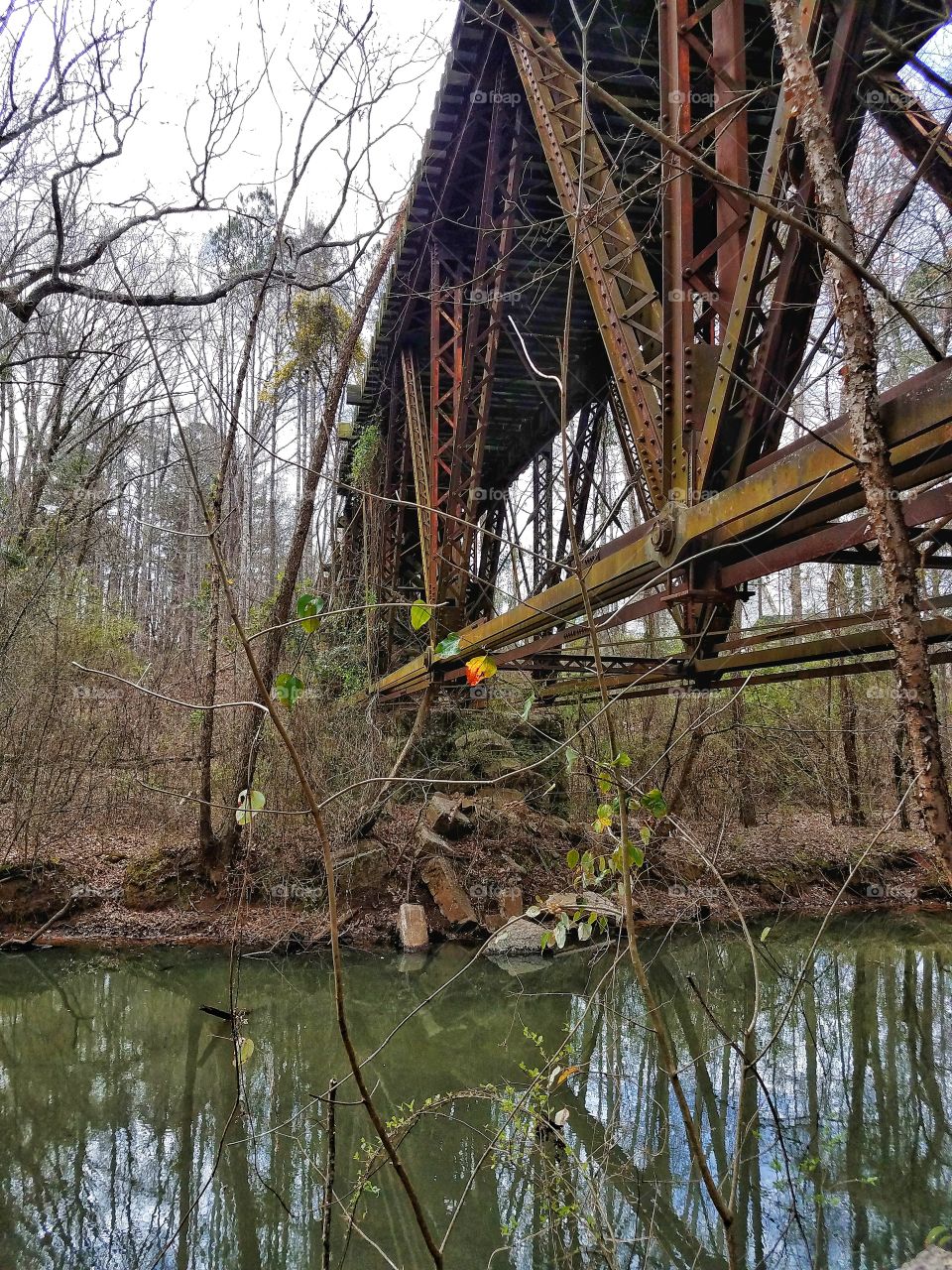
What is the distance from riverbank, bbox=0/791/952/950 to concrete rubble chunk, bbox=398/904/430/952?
19cm

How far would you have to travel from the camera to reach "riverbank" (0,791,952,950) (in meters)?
9.65

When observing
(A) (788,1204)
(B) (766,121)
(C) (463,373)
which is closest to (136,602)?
(C) (463,373)

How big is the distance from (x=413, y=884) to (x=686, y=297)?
27.8 feet

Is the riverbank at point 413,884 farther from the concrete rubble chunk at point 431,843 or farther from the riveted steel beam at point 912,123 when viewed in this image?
the riveted steel beam at point 912,123

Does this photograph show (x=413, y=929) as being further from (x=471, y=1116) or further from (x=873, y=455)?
(x=873, y=455)

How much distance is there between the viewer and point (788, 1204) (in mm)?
4395

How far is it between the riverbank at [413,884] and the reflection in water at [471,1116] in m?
0.77

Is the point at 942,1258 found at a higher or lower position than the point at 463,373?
lower

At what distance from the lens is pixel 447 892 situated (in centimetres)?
1014

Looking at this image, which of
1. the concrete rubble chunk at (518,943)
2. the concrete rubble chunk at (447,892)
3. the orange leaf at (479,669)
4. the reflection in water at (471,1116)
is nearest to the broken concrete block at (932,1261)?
the reflection in water at (471,1116)

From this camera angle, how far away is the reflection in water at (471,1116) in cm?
417

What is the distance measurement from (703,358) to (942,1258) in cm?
337

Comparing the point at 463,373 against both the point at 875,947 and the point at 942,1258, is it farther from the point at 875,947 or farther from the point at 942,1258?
the point at 875,947

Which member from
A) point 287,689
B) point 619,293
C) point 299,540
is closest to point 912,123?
point 619,293
